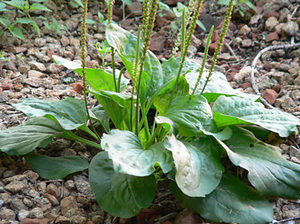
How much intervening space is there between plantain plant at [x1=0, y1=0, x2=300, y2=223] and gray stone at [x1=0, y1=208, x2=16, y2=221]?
215mm

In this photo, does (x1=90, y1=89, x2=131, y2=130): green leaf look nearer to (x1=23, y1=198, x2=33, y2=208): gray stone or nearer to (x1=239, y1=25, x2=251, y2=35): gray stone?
(x1=23, y1=198, x2=33, y2=208): gray stone

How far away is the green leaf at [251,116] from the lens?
1.44 metres

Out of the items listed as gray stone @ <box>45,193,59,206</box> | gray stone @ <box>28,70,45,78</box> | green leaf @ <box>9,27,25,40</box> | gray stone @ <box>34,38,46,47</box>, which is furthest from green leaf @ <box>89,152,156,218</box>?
gray stone @ <box>34,38,46,47</box>

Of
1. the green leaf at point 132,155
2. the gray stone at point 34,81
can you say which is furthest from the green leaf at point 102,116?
the gray stone at point 34,81

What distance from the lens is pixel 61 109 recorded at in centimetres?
172

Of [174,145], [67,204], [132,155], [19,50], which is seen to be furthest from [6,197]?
[19,50]

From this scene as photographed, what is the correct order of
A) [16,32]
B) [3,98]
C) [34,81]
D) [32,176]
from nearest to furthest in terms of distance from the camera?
[32,176], [3,98], [34,81], [16,32]

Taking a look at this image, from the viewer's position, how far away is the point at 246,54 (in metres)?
3.00

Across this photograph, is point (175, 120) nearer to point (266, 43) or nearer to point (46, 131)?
point (46, 131)

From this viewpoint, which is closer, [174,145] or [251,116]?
[174,145]

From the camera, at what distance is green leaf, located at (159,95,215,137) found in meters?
1.42

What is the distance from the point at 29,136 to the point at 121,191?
55 cm

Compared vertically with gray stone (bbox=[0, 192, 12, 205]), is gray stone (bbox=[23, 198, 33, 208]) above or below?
below

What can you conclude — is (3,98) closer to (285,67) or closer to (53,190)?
(53,190)
